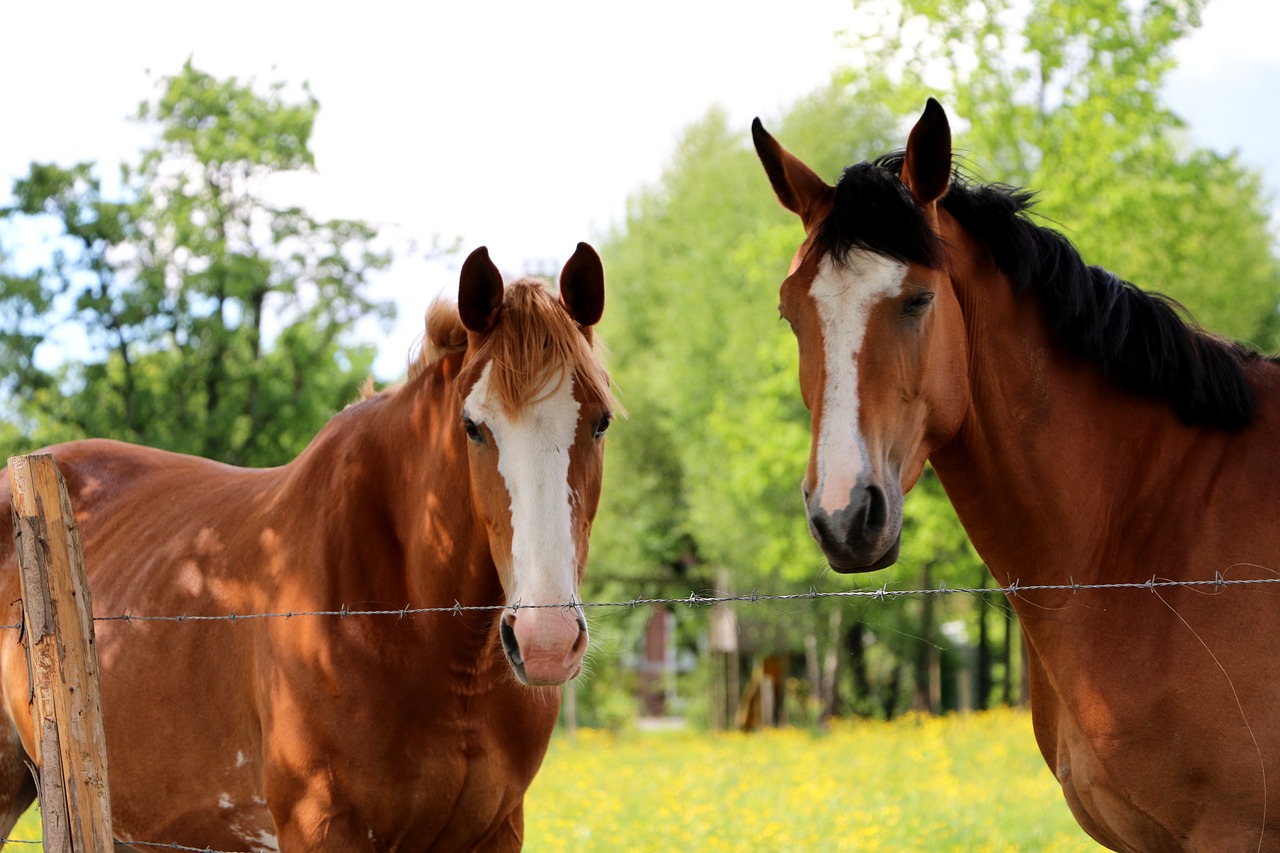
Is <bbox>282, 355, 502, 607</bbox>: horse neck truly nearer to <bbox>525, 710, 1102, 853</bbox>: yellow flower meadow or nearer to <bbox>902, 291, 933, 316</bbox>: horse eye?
<bbox>902, 291, 933, 316</bbox>: horse eye

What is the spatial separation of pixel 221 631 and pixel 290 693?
51 centimetres

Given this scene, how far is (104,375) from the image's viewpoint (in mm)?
14109

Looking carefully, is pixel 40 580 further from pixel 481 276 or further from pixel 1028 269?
pixel 1028 269

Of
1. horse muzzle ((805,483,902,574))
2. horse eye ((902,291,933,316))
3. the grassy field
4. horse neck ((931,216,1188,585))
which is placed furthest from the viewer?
the grassy field

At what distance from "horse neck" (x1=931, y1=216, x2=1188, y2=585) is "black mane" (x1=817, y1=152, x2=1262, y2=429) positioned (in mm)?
56

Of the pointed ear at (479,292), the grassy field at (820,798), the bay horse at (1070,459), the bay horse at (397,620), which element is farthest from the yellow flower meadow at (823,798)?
the pointed ear at (479,292)

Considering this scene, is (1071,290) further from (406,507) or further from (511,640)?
(406,507)

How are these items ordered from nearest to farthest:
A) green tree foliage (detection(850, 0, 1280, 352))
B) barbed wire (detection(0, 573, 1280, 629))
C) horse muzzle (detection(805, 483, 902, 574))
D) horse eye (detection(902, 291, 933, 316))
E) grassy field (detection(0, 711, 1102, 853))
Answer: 1. horse muzzle (detection(805, 483, 902, 574))
2. barbed wire (detection(0, 573, 1280, 629))
3. horse eye (detection(902, 291, 933, 316))
4. grassy field (detection(0, 711, 1102, 853))
5. green tree foliage (detection(850, 0, 1280, 352))

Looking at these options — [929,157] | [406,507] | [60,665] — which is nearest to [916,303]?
[929,157]

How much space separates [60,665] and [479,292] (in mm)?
1437

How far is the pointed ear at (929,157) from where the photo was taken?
281 centimetres

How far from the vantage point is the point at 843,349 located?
270 centimetres

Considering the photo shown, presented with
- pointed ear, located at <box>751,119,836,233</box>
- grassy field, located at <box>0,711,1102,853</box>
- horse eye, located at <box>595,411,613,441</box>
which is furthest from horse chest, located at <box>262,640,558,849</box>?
grassy field, located at <box>0,711,1102,853</box>

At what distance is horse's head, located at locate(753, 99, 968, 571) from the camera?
2.56 m
